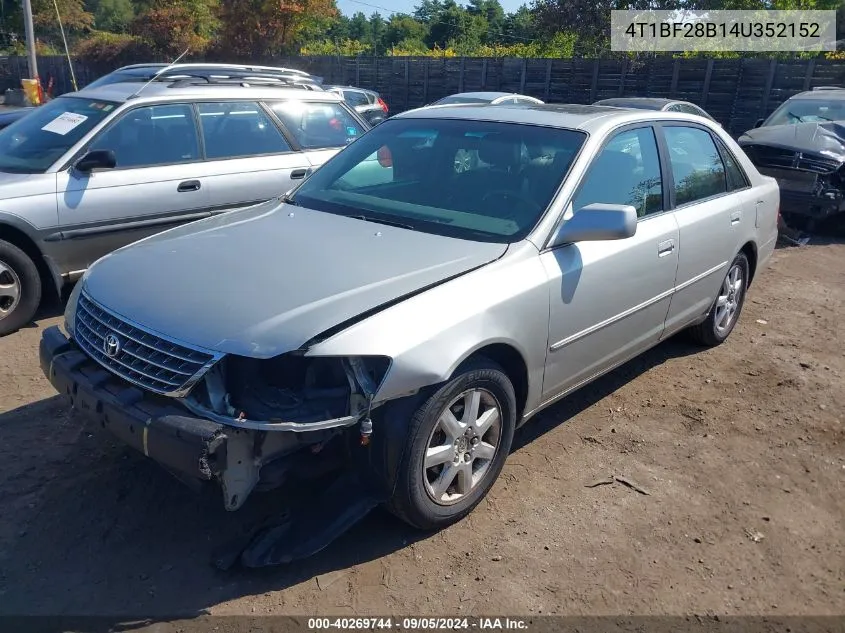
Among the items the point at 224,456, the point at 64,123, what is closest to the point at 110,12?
the point at 64,123

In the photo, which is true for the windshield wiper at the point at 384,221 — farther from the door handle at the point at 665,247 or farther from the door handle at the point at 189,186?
the door handle at the point at 189,186

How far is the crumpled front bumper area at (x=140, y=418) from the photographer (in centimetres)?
263

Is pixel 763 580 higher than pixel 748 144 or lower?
lower

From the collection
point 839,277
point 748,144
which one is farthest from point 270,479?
point 748,144

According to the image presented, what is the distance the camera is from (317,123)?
7.08 meters

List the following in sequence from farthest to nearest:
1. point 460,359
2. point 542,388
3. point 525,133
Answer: point 525,133 < point 542,388 < point 460,359

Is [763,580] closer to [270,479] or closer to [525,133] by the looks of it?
[270,479]

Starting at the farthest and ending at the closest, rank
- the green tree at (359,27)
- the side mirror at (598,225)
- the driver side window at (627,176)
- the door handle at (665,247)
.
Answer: the green tree at (359,27) → the door handle at (665,247) → the driver side window at (627,176) → the side mirror at (598,225)

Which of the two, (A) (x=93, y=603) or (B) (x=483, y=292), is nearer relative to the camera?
(A) (x=93, y=603)

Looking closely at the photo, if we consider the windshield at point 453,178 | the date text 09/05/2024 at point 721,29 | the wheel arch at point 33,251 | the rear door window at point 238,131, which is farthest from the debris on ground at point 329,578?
the date text 09/05/2024 at point 721,29

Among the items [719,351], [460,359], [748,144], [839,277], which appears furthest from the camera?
[748,144]

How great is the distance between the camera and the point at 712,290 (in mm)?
5109

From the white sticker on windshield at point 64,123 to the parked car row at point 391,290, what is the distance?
215mm

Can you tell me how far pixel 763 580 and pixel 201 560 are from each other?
2.37 meters
